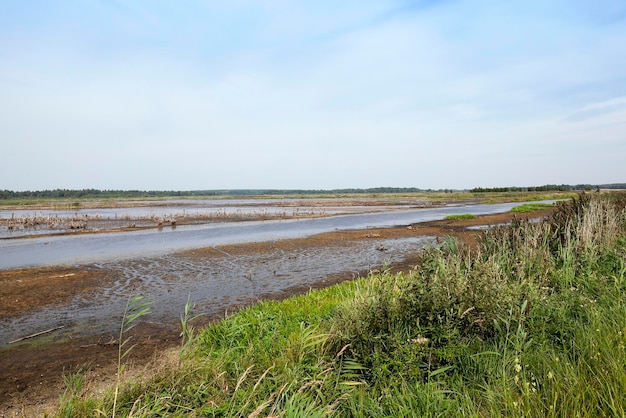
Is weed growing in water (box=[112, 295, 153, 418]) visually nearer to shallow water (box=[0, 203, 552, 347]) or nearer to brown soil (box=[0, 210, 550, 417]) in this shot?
brown soil (box=[0, 210, 550, 417])

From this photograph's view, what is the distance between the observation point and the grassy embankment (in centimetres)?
364

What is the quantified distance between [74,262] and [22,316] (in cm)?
856

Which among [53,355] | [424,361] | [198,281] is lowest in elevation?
[198,281]

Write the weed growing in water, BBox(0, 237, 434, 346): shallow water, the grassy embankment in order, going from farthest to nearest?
1. BBox(0, 237, 434, 346): shallow water
2. the weed growing in water
3. the grassy embankment

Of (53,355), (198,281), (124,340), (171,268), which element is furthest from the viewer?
(171,268)

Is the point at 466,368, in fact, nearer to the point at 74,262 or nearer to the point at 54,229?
the point at 74,262

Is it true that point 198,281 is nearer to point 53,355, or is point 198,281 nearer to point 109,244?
point 53,355

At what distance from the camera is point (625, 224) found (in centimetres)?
1162

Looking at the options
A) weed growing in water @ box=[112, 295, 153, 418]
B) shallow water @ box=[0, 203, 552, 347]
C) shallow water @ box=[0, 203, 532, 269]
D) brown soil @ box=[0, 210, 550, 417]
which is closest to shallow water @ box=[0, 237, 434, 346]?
shallow water @ box=[0, 203, 552, 347]

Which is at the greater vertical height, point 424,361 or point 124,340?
point 424,361

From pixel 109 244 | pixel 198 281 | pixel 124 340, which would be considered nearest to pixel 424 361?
pixel 124 340

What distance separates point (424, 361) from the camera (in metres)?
4.93

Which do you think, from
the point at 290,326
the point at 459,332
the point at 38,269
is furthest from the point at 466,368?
the point at 38,269

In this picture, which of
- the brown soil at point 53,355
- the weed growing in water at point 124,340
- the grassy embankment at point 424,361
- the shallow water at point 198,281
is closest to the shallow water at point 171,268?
the shallow water at point 198,281
